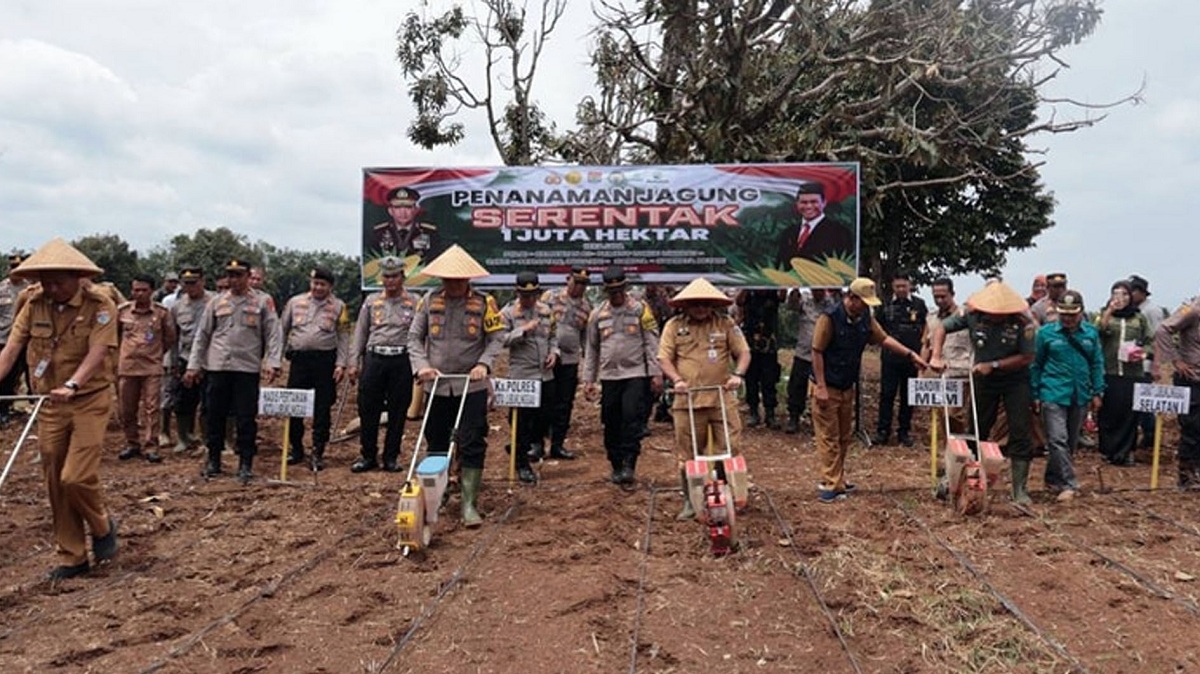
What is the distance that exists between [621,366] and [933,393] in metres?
2.24

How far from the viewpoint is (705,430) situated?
562 centimetres

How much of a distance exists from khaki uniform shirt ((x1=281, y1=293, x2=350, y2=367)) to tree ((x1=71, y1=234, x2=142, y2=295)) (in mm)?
28673

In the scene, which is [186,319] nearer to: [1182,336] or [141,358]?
[141,358]

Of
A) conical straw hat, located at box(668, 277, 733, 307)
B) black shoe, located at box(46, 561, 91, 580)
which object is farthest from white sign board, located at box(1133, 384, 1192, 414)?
black shoe, located at box(46, 561, 91, 580)

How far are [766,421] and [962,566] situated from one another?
4.62m

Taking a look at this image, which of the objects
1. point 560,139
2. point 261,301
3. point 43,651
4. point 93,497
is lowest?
point 43,651

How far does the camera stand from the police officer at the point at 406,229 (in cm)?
823

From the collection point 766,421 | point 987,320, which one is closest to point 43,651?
point 987,320

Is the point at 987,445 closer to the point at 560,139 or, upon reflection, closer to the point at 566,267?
the point at 566,267

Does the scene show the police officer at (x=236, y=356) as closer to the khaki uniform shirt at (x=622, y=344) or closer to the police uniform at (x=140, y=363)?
the police uniform at (x=140, y=363)

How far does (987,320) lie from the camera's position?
5781 millimetres

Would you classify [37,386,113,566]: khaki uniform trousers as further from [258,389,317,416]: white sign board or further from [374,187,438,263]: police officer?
[374,187,438,263]: police officer

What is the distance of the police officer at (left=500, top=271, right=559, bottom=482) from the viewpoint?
22.1ft

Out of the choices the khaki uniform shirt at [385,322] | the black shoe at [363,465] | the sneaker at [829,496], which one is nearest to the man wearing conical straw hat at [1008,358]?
the sneaker at [829,496]
